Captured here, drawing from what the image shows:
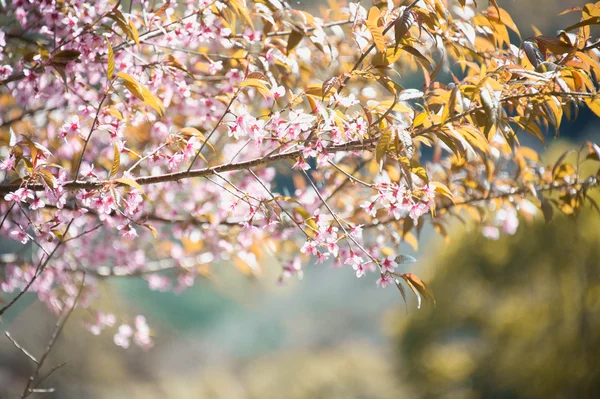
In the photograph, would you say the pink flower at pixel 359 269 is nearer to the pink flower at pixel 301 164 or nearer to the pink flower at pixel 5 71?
the pink flower at pixel 301 164

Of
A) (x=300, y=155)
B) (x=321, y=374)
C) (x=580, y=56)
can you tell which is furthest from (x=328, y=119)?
(x=321, y=374)

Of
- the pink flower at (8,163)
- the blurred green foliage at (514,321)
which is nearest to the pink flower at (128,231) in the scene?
the pink flower at (8,163)

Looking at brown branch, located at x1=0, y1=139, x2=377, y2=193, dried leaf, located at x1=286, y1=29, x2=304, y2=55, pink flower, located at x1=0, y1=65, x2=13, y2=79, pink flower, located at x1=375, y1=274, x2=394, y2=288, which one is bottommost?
pink flower, located at x1=375, y1=274, x2=394, y2=288

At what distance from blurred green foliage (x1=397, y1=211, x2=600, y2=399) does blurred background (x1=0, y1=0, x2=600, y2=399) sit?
11 mm

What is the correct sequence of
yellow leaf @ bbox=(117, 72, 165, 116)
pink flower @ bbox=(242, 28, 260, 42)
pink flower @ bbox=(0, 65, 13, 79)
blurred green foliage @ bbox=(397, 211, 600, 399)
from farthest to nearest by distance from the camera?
blurred green foliage @ bbox=(397, 211, 600, 399), pink flower @ bbox=(242, 28, 260, 42), pink flower @ bbox=(0, 65, 13, 79), yellow leaf @ bbox=(117, 72, 165, 116)

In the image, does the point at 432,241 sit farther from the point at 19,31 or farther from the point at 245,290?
the point at 19,31

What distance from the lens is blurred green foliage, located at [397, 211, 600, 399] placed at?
4211 millimetres

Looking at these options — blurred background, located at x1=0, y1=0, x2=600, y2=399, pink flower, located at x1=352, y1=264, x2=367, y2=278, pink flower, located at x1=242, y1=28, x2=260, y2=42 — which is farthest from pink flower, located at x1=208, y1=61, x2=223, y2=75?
pink flower, located at x1=352, y1=264, x2=367, y2=278

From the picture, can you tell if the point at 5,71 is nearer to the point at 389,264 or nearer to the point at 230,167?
the point at 230,167

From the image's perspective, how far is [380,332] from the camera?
24.3 ft

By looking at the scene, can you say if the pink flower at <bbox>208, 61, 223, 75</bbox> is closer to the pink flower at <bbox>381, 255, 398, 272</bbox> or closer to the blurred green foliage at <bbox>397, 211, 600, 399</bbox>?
the pink flower at <bbox>381, 255, 398, 272</bbox>

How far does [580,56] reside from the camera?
72 centimetres

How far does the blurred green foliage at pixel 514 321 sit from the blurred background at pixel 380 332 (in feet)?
0.04

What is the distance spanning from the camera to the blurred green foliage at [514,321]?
4.21m
